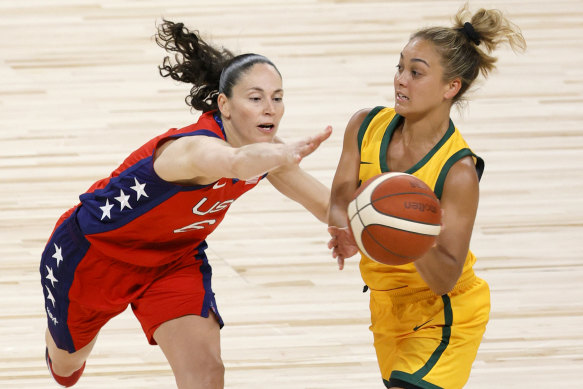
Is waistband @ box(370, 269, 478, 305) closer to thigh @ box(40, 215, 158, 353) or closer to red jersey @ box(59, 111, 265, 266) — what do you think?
red jersey @ box(59, 111, 265, 266)

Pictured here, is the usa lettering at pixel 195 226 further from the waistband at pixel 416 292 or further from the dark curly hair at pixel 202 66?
the waistband at pixel 416 292

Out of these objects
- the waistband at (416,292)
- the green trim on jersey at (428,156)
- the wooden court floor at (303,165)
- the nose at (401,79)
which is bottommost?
the wooden court floor at (303,165)

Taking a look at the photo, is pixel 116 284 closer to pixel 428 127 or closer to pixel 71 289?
pixel 71 289

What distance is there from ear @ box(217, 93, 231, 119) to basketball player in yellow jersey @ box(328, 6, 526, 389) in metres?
0.35

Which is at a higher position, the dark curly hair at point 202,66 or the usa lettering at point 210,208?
the dark curly hair at point 202,66

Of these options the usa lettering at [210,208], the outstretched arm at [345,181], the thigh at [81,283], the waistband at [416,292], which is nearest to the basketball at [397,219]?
the outstretched arm at [345,181]

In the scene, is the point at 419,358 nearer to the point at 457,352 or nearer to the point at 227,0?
the point at 457,352

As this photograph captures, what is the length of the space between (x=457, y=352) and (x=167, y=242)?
930 mm

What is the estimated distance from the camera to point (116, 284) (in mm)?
3139

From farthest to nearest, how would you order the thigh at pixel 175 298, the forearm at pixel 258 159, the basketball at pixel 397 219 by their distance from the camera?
the thigh at pixel 175 298, the basketball at pixel 397 219, the forearm at pixel 258 159

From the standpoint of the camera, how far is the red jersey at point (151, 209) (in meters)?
2.92

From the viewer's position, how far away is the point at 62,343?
132 inches

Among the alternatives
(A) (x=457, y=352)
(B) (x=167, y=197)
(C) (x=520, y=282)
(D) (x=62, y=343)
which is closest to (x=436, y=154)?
(A) (x=457, y=352)

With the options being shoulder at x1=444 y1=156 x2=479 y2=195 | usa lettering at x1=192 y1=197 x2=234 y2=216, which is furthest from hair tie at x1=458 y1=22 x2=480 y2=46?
usa lettering at x1=192 y1=197 x2=234 y2=216
